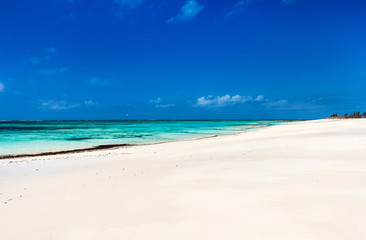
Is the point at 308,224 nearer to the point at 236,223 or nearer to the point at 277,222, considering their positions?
the point at 277,222

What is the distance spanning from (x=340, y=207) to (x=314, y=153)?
23.6 ft

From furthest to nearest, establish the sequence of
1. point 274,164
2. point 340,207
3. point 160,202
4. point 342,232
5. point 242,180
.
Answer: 1. point 274,164
2. point 242,180
3. point 160,202
4. point 340,207
5. point 342,232

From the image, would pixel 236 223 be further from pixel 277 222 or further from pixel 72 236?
pixel 72 236

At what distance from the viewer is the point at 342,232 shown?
11.9 ft

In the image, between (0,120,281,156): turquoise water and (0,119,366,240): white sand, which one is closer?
(0,119,366,240): white sand

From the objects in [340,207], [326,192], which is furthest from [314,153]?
[340,207]

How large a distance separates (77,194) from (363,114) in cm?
8795

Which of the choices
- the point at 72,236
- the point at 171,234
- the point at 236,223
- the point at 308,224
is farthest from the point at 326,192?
the point at 72,236

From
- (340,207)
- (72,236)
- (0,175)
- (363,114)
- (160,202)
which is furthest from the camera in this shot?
(363,114)

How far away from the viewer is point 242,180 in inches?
269

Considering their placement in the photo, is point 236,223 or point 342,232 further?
point 236,223

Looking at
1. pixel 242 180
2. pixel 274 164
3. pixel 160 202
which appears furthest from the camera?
pixel 274 164

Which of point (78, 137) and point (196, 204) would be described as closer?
point (196, 204)

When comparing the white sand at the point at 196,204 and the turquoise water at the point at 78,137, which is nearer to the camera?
the white sand at the point at 196,204
